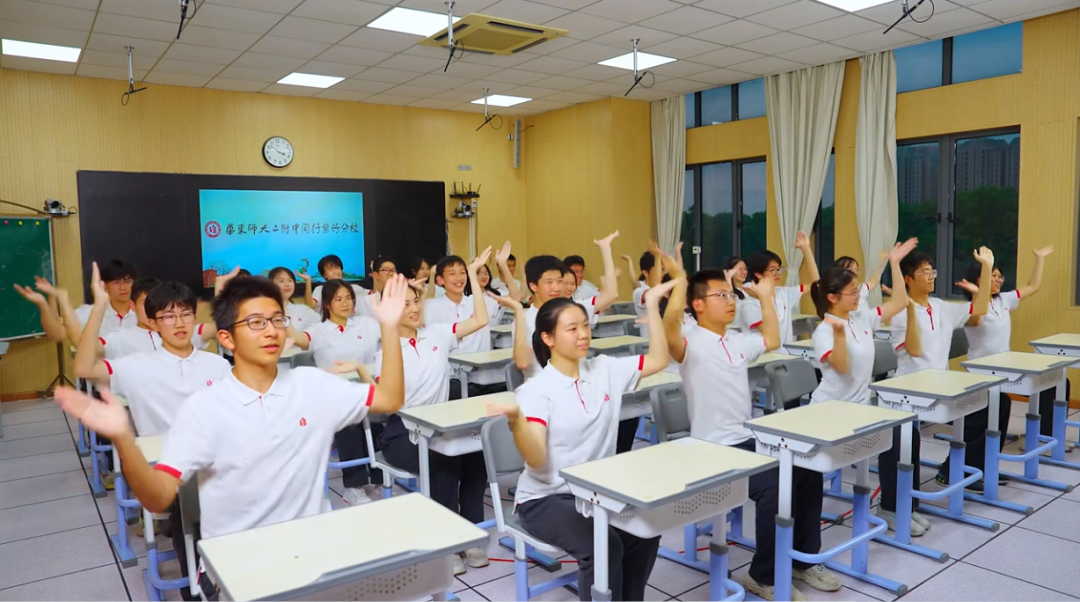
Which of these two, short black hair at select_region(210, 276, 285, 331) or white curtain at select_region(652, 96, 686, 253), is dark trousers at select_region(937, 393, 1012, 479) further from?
white curtain at select_region(652, 96, 686, 253)

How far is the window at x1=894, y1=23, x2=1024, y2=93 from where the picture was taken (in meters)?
6.27

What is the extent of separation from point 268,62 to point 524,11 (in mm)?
Result: 2873

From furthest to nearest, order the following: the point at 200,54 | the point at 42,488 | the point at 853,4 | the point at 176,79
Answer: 1. the point at 176,79
2. the point at 200,54
3. the point at 853,4
4. the point at 42,488

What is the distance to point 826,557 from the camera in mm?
2648

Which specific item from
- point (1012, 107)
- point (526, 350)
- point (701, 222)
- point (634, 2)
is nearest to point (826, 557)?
point (526, 350)

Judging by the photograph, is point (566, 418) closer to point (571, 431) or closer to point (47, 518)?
point (571, 431)

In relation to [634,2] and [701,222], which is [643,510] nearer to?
[634,2]

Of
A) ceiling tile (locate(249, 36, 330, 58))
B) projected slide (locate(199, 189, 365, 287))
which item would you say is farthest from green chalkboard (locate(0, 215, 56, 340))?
ceiling tile (locate(249, 36, 330, 58))

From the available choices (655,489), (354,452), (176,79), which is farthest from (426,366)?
(176,79)

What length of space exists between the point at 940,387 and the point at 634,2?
3506 mm

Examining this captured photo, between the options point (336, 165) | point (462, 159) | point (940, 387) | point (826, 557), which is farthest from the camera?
point (462, 159)

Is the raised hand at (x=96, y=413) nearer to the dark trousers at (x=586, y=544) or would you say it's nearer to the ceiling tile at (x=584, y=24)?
the dark trousers at (x=586, y=544)

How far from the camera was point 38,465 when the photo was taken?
497 cm

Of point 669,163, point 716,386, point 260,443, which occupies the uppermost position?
point 669,163
